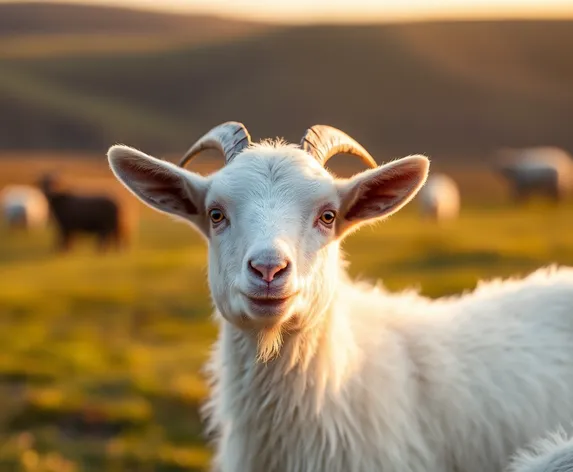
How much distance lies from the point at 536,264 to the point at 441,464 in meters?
14.7

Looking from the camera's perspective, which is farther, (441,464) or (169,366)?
(169,366)

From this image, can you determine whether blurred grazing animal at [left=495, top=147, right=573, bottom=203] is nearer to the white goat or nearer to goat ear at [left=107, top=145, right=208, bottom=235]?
the white goat

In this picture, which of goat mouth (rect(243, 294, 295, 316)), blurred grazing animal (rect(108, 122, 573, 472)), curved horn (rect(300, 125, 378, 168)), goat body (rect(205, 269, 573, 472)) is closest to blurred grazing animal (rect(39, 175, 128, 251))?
goat body (rect(205, 269, 573, 472))

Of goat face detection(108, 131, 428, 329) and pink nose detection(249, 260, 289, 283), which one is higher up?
goat face detection(108, 131, 428, 329)

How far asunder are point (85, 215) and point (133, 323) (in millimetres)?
11524

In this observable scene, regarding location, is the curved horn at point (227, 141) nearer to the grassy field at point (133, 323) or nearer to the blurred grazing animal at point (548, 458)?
the grassy field at point (133, 323)

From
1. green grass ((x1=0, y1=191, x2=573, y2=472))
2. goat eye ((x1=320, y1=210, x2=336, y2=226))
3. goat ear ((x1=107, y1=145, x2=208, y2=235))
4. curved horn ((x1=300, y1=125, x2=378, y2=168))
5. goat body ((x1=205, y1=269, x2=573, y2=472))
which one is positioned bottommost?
goat body ((x1=205, y1=269, x2=573, y2=472))

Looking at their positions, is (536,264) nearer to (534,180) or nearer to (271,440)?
(271,440)

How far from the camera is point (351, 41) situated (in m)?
92.5

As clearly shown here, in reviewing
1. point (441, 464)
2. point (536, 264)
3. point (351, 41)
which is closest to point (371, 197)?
point (441, 464)

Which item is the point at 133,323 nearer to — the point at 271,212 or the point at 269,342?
the point at 269,342

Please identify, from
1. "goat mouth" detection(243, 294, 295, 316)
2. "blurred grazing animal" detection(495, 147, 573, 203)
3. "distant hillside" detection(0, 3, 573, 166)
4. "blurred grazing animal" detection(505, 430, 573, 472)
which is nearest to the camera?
"blurred grazing animal" detection(505, 430, 573, 472)

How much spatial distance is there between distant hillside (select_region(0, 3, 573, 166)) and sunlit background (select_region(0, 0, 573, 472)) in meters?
0.20

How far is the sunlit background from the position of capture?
376 inches
